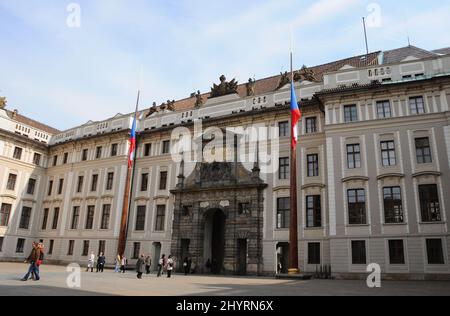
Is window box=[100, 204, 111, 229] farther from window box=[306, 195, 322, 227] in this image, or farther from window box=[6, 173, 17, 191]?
window box=[306, 195, 322, 227]

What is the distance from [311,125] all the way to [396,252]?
41.7 feet

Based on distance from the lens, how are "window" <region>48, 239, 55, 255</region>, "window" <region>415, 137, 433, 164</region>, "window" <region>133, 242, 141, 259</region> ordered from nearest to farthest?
"window" <region>415, 137, 433, 164</region> < "window" <region>133, 242, 141, 259</region> < "window" <region>48, 239, 55, 255</region>

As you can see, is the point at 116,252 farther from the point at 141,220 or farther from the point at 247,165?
the point at 247,165

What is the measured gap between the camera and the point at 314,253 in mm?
29328

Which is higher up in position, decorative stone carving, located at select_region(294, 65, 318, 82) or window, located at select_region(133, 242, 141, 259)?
decorative stone carving, located at select_region(294, 65, 318, 82)

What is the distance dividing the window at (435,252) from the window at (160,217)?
79.2 ft

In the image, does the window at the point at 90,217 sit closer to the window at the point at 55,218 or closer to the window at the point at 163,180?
the window at the point at 55,218

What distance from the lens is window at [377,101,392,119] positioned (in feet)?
95.5

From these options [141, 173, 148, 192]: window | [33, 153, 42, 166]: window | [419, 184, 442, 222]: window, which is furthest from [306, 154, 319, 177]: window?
[33, 153, 42, 166]: window

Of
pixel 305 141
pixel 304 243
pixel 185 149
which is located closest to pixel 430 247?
pixel 304 243

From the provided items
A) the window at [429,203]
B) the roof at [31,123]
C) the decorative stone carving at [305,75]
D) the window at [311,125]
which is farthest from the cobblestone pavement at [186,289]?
the roof at [31,123]

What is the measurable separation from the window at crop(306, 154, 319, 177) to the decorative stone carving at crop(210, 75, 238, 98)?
1167 cm

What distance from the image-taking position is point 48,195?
47844 millimetres

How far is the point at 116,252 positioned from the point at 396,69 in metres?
32.0
